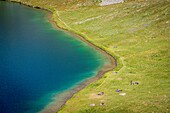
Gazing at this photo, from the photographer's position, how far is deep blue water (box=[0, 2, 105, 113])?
64.0 meters

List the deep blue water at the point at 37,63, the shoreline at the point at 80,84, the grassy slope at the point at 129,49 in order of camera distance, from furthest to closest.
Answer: the deep blue water at the point at 37,63
the shoreline at the point at 80,84
the grassy slope at the point at 129,49

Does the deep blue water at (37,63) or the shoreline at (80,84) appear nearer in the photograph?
the shoreline at (80,84)

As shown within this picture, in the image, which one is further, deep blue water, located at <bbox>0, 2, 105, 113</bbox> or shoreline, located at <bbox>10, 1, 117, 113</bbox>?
deep blue water, located at <bbox>0, 2, 105, 113</bbox>

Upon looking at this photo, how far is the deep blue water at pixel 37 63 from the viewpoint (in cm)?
6397

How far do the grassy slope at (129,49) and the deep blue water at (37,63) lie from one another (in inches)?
229

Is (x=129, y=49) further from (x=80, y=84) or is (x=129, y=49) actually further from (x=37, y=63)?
(x=37, y=63)

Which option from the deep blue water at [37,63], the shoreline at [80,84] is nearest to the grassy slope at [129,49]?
the shoreline at [80,84]

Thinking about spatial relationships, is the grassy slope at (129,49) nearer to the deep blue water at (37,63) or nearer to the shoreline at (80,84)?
the shoreline at (80,84)

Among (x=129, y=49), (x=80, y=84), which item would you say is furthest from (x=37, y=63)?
(x=129, y=49)

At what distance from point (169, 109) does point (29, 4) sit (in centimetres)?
12473

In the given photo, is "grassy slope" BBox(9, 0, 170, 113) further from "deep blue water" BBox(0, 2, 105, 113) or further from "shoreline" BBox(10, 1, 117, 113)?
"deep blue water" BBox(0, 2, 105, 113)

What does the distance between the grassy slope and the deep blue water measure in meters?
5.81

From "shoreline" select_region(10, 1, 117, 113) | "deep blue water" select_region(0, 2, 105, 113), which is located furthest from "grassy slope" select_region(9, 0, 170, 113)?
"deep blue water" select_region(0, 2, 105, 113)

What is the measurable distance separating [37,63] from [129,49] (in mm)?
25372
